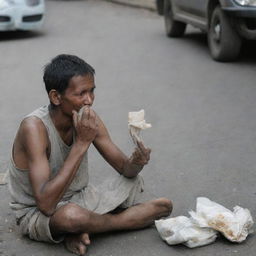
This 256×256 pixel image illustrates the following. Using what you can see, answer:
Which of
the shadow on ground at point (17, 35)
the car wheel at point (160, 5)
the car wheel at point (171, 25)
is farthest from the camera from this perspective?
the car wheel at point (160, 5)

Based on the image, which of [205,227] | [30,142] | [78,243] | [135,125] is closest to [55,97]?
[30,142]

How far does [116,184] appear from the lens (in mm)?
4102

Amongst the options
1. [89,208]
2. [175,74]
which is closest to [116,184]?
[89,208]

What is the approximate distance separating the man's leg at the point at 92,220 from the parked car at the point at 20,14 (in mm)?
8759

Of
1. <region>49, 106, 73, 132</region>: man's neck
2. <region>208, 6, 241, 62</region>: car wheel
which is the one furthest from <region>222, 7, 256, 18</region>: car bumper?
<region>49, 106, 73, 132</region>: man's neck

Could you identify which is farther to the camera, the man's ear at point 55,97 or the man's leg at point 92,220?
the man's ear at point 55,97

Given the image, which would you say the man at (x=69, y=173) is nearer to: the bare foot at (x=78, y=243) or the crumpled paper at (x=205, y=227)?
the bare foot at (x=78, y=243)

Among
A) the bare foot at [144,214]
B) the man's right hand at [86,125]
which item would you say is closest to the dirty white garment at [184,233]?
the bare foot at [144,214]

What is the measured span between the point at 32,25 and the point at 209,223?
31.6 ft

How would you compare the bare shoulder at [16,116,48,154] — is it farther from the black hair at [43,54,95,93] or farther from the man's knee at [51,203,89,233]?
the man's knee at [51,203,89,233]

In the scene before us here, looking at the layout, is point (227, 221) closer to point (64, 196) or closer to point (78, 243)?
point (78, 243)

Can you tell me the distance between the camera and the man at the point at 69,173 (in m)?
3.67

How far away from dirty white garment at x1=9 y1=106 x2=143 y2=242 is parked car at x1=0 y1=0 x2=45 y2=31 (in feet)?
28.4

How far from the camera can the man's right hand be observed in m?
3.65
